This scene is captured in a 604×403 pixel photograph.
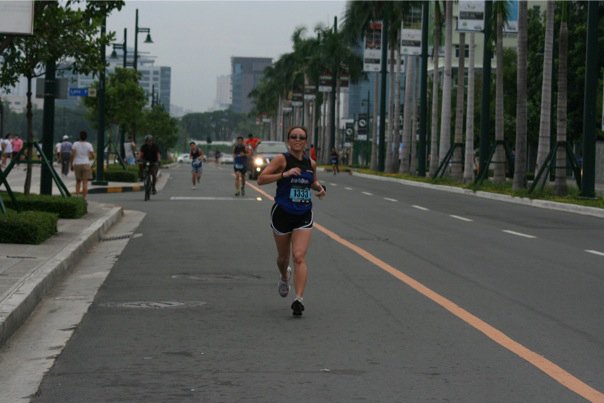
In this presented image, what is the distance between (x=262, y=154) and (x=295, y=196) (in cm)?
4478

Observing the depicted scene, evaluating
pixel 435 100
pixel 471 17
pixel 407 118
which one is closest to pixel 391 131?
pixel 407 118

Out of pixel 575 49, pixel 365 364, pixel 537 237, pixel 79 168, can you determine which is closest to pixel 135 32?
pixel 575 49

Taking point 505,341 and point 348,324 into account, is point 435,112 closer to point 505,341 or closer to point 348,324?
point 348,324

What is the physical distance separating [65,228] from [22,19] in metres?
3.94

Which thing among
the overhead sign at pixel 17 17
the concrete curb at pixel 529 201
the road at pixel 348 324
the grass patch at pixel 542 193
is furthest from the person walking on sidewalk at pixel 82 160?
the overhead sign at pixel 17 17

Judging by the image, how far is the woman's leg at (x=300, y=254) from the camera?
12.1m

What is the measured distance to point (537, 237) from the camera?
23.2 metres

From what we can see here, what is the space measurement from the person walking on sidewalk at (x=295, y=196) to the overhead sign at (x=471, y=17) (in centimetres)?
3762

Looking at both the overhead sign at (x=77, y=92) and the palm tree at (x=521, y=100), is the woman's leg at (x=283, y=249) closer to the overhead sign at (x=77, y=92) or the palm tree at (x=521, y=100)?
the overhead sign at (x=77, y=92)

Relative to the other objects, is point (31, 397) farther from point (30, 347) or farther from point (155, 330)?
point (155, 330)

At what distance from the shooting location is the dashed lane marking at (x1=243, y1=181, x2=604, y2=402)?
8.53 metres

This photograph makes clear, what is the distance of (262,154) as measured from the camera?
56.9 m

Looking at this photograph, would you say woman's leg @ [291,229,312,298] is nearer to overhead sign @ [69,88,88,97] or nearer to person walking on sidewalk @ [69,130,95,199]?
person walking on sidewalk @ [69,130,95,199]

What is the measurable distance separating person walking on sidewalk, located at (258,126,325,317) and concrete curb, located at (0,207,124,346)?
231cm
